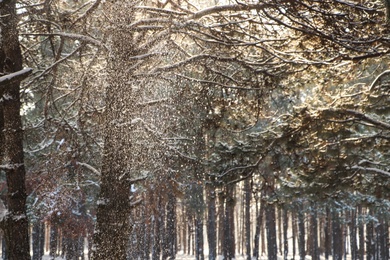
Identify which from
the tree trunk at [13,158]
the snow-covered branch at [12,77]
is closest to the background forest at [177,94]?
the tree trunk at [13,158]

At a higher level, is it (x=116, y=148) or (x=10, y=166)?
(x=116, y=148)

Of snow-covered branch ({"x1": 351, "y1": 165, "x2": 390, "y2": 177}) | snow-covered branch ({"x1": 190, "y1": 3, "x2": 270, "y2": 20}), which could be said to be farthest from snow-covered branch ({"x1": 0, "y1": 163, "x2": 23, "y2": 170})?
snow-covered branch ({"x1": 351, "y1": 165, "x2": 390, "y2": 177})

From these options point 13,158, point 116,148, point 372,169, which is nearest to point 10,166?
point 13,158

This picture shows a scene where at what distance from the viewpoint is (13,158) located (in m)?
7.58

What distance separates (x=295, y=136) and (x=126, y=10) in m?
4.57

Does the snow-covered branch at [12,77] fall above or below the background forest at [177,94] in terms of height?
below

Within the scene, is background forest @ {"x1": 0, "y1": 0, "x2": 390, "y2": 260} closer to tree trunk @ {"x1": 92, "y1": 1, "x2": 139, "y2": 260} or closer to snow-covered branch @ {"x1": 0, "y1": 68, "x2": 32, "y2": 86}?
tree trunk @ {"x1": 92, "y1": 1, "x2": 139, "y2": 260}

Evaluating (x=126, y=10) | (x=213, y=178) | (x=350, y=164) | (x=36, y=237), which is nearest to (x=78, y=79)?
(x=126, y=10)

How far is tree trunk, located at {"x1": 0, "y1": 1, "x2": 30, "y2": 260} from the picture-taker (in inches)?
290

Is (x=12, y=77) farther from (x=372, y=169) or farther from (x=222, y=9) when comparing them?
(x=372, y=169)

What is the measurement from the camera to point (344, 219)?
39.5 meters

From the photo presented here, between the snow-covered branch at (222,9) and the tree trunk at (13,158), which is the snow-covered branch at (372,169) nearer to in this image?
the snow-covered branch at (222,9)

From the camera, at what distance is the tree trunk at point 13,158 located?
7.36 m

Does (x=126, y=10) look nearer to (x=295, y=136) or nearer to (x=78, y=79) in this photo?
(x=78, y=79)
